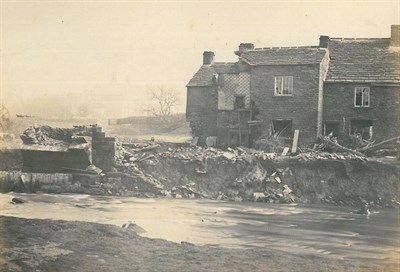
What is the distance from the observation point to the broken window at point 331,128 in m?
22.4

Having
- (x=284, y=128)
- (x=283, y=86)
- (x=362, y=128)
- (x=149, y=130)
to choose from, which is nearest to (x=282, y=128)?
(x=284, y=128)

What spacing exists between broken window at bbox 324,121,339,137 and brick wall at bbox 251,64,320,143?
104 centimetres

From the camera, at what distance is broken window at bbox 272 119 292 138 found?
22.5 m

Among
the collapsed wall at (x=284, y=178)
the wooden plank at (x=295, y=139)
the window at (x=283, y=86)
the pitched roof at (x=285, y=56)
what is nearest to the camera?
the collapsed wall at (x=284, y=178)

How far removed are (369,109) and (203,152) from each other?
8381 millimetres

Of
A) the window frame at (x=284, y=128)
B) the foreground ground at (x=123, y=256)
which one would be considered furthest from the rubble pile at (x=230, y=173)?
the foreground ground at (x=123, y=256)

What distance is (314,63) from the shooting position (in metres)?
21.5

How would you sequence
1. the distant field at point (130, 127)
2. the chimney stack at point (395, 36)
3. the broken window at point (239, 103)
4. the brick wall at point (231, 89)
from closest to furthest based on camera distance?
the distant field at point (130, 127) → the chimney stack at point (395, 36) → the brick wall at point (231, 89) → the broken window at point (239, 103)

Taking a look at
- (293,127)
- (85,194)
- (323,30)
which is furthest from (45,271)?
(293,127)

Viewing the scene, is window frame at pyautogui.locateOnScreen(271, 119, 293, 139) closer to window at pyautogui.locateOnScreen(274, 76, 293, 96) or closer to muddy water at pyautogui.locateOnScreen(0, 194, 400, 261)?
window at pyautogui.locateOnScreen(274, 76, 293, 96)

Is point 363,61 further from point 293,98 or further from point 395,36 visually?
point 293,98

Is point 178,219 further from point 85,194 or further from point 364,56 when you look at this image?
point 364,56

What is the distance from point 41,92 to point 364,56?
15429 millimetres

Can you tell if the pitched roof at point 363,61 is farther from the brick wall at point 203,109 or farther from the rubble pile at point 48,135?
the rubble pile at point 48,135
